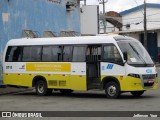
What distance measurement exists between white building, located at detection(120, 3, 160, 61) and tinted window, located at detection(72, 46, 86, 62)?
3831cm

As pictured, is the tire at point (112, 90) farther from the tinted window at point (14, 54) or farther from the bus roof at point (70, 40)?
the tinted window at point (14, 54)

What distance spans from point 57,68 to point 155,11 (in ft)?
145

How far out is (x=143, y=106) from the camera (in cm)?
1587

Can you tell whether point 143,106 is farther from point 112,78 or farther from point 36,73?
point 36,73

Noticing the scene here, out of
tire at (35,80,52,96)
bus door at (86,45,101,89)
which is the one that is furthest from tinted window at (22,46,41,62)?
bus door at (86,45,101,89)

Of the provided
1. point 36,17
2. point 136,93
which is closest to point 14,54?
→ point 136,93

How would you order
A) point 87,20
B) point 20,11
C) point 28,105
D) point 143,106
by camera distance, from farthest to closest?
1. point 87,20
2. point 20,11
3. point 28,105
4. point 143,106

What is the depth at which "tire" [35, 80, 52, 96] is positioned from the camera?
851 inches

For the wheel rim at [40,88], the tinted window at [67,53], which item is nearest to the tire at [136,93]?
the tinted window at [67,53]

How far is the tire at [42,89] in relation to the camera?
21.6 m

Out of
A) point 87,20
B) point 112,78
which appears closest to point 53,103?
point 112,78

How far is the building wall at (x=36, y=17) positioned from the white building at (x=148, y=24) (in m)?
25.2

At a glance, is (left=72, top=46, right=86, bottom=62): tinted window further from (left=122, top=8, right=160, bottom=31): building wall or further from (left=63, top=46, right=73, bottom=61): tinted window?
(left=122, top=8, right=160, bottom=31): building wall

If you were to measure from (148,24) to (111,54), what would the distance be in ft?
151
